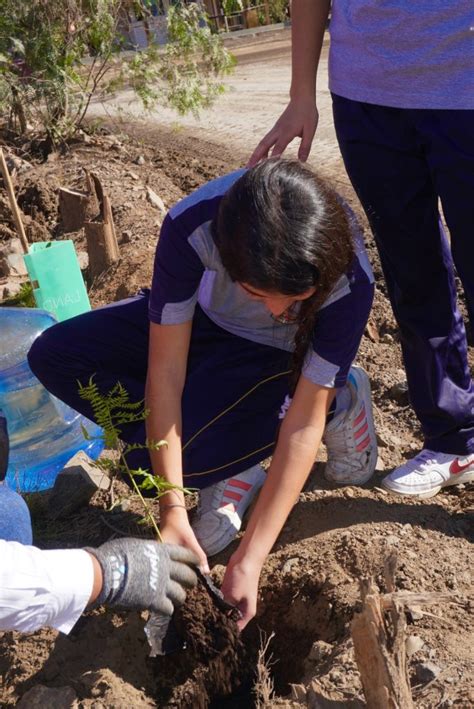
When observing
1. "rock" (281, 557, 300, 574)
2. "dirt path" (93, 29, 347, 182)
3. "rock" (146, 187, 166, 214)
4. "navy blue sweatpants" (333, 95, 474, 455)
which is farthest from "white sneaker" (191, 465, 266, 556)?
"dirt path" (93, 29, 347, 182)

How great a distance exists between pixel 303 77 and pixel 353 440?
1162 millimetres

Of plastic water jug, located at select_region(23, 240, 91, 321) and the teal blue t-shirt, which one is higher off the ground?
the teal blue t-shirt

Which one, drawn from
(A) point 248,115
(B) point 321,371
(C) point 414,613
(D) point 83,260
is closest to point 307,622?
(C) point 414,613

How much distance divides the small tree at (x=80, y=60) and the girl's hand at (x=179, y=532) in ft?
19.6

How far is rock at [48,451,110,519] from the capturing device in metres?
3.01

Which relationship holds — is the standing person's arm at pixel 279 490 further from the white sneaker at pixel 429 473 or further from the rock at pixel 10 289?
the rock at pixel 10 289

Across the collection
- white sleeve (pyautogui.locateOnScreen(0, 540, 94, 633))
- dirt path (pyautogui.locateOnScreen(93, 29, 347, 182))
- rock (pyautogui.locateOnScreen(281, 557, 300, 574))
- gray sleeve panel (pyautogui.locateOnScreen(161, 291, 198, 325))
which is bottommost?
rock (pyautogui.locateOnScreen(281, 557, 300, 574))

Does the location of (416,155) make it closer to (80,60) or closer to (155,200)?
(155,200)

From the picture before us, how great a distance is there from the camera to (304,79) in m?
2.54

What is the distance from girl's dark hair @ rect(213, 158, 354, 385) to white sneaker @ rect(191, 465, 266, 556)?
3.15ft

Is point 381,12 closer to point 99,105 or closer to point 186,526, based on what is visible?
point 186,526

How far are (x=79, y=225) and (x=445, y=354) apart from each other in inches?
150

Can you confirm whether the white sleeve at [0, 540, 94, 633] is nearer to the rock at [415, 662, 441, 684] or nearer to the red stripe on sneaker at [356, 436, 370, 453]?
the rock at [415, 662, 441, 684]

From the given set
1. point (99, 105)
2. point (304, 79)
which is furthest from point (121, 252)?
point (99, 105)
